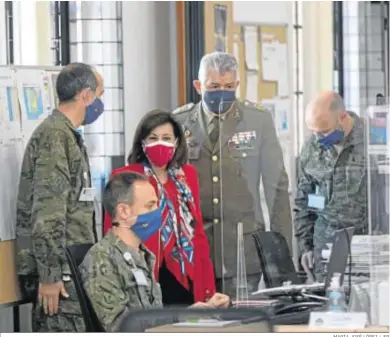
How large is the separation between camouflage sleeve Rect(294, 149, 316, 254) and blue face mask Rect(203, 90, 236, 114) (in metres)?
0.49

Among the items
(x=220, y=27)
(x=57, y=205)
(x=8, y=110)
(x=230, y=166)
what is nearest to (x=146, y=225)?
(x=57, y=205)

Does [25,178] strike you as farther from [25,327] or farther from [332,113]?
[332,113]

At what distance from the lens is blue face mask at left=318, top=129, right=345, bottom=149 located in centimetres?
522

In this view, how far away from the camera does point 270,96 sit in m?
7.42

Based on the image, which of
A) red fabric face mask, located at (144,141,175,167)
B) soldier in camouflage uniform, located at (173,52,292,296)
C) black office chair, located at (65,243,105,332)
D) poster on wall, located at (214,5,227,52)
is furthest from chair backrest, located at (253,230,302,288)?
poster on wall, located at (214,5,227,52)

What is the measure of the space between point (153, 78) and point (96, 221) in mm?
1787

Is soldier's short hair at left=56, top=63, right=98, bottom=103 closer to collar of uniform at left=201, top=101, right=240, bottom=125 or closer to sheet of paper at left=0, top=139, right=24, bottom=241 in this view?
sheet of paper at left=0, top=139, right=24, bottom=241

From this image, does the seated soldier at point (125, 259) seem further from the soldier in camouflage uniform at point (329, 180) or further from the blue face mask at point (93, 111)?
the soldier in camouflage uniform at point (329, 180)

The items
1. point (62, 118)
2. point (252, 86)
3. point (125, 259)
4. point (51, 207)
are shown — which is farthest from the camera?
point (252, 86)

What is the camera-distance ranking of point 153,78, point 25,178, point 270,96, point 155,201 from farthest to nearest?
point 270,96 < point 153,78 < point 25,178 < point 155,201

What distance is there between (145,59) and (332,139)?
6.16ft

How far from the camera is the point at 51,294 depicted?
485 centimetres

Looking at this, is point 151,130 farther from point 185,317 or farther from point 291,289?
point 185,317

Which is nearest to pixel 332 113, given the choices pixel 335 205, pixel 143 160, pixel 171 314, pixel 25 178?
pixel 335 205
